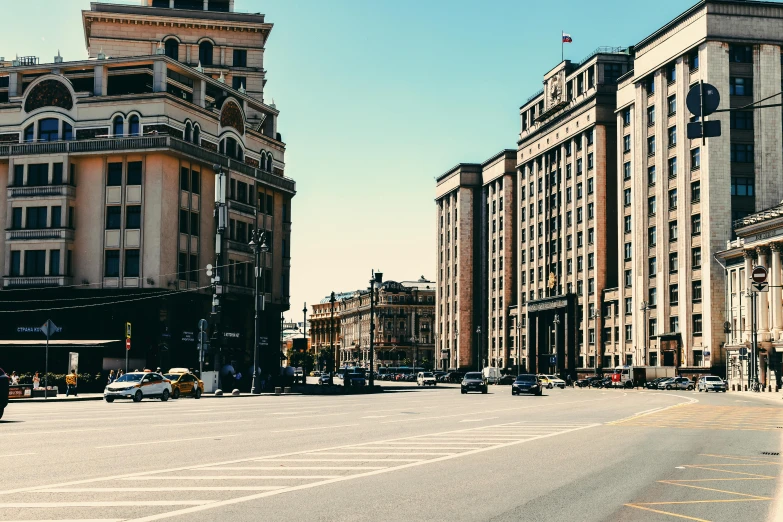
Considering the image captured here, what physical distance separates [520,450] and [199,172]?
59347mm

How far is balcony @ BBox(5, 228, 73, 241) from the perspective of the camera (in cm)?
6931

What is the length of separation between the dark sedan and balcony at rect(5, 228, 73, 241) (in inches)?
1365

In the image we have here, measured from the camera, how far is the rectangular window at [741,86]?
88938 millimetres

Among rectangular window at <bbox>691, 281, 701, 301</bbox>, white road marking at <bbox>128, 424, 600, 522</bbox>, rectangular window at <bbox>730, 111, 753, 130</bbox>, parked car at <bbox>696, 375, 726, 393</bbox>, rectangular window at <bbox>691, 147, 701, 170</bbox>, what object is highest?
rectangular window at <bbox>730, 111, 753, 130</bbox>

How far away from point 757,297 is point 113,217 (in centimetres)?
5362

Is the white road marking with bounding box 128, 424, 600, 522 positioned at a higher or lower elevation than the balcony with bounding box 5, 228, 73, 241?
lower

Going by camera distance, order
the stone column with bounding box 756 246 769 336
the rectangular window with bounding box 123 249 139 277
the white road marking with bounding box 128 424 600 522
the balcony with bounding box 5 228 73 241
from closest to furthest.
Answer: the white road marking with bounding box 128 424 600 522 < the rectangular window with bounding box 123 249 139 277 < the balcony with bounding box 5 228 73 241 < the stone column with bounding box 756 246 769 336

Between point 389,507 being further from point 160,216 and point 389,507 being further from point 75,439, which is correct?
point 160,216

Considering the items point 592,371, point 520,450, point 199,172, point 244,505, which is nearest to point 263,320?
point 199,172

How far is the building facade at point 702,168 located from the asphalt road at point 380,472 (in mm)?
65499

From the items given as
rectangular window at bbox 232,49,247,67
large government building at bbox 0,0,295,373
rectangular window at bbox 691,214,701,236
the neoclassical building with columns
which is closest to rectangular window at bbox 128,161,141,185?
large government building at bbox 0,0,295,373

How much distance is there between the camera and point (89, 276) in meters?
69.4

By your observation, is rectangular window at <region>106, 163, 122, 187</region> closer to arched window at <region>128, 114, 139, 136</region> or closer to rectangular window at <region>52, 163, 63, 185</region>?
arched window at <region>128, 114, 139, 136</region>

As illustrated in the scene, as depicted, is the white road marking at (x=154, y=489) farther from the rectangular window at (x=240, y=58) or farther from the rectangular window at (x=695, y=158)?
the rectangular window at (x=695, y=158)
